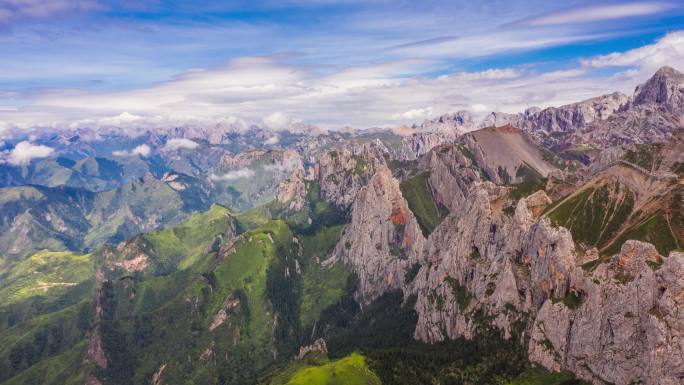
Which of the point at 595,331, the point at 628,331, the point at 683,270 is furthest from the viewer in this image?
the point at 595,331

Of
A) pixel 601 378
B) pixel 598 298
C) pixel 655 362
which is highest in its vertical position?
pixel 598 298

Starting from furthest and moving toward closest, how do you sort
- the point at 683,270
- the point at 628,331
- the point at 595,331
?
the point at 595,331, the point at 628,331, the point at 683,270

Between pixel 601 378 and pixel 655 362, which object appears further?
pixel 601 378

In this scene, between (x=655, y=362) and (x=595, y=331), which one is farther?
(x=595, y=331)

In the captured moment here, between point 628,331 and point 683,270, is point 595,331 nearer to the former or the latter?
point 628,331

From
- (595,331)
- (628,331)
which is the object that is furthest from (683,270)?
(595,331)

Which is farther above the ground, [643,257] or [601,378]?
[643,257]

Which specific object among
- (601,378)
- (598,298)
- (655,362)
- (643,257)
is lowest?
(601,378)

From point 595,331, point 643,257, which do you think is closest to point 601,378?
point 595,331

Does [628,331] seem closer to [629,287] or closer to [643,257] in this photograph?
[629,287]
